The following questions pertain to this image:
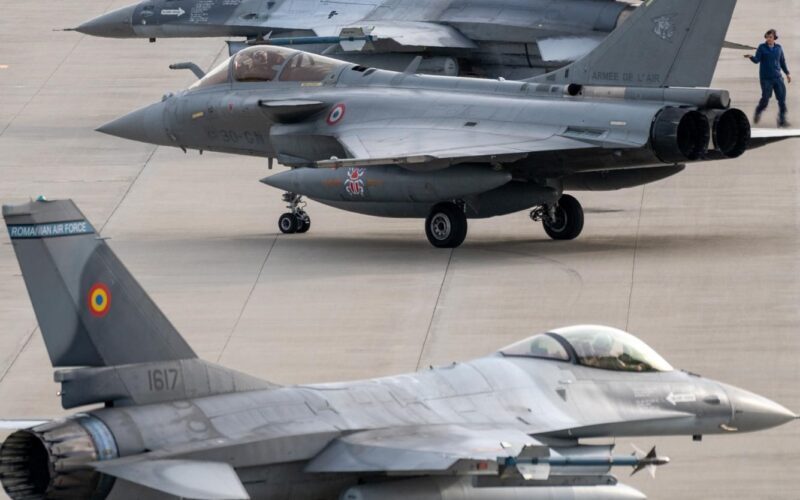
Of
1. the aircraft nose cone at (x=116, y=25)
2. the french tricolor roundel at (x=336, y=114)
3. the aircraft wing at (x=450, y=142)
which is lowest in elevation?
the aircraft wing at (x=450, y=142)

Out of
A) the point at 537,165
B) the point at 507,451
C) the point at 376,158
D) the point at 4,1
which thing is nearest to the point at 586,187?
the point at 537,165

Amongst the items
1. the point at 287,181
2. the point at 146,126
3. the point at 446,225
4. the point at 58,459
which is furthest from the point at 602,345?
the point at 146,126

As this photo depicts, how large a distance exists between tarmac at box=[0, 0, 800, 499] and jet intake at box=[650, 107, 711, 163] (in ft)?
3.78

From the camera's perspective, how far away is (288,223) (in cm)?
2327

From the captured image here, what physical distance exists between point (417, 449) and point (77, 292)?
7.23 ft

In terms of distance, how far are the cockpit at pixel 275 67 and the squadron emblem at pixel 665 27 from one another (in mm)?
4048

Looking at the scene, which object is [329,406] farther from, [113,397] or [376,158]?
[376,158]

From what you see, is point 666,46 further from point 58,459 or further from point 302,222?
point 58,459

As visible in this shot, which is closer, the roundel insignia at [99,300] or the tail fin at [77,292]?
the tail fin at [77,292]

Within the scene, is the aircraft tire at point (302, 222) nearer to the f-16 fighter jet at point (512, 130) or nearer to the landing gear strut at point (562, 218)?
the f-16 fighter jet at point (512, 130)

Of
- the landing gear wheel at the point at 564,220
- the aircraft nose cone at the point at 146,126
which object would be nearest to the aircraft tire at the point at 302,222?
the aircraft nose cone at the point at 146,126

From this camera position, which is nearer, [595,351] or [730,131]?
[595,351]

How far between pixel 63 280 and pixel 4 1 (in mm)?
28863

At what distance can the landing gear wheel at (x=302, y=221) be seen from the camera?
917 inches
